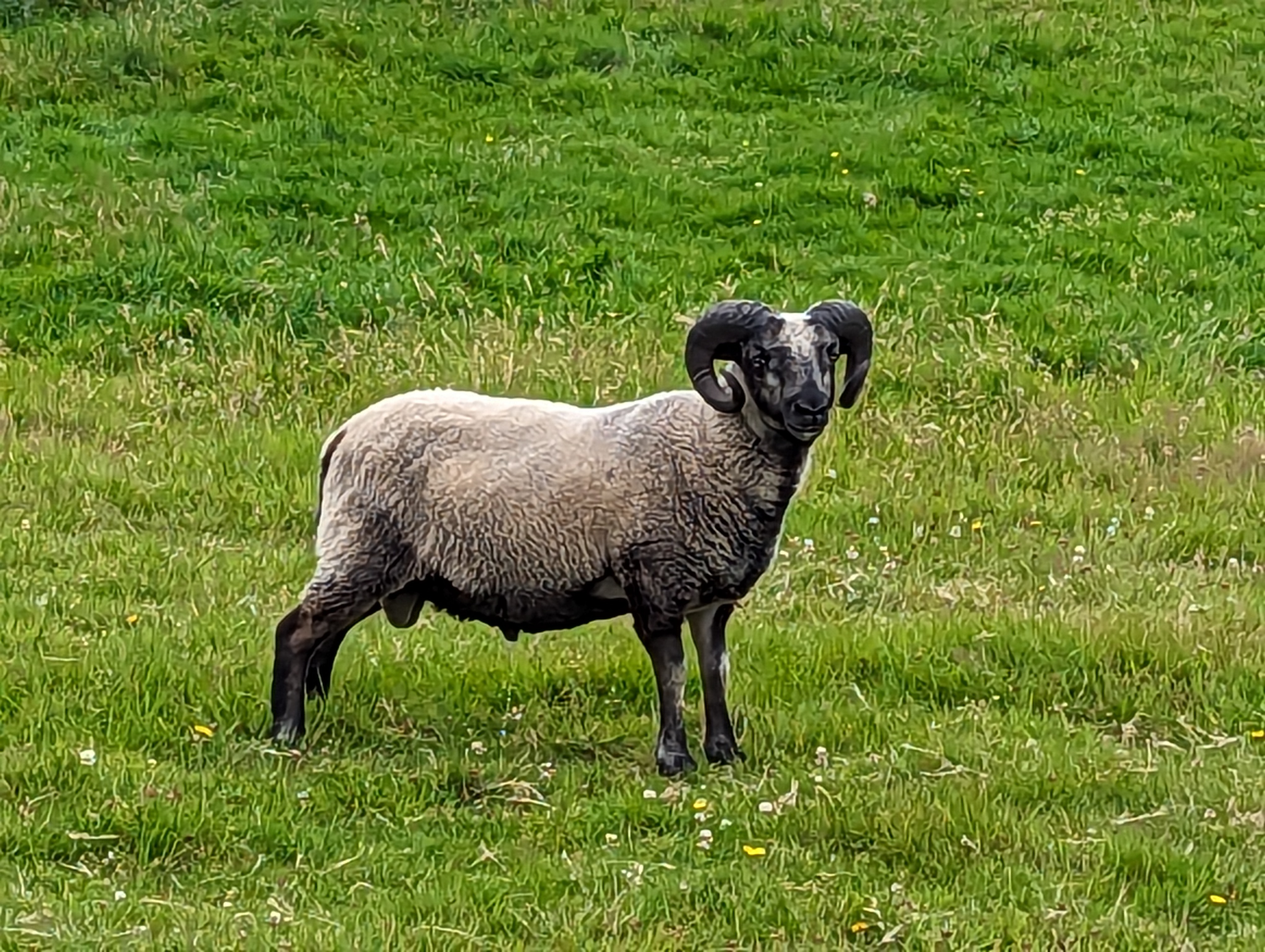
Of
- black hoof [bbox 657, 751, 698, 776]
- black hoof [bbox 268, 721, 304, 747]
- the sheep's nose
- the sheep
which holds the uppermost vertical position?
the sheep's nose

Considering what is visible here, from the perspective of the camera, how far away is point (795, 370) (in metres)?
6.15

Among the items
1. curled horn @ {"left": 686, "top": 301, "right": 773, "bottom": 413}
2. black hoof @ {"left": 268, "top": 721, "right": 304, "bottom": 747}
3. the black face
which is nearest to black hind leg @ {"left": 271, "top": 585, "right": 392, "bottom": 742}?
black hoof @ {"left": 268, "top": 721, "right": 304, "bottom": 747}

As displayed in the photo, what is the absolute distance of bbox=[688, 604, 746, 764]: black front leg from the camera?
6594 millimetres

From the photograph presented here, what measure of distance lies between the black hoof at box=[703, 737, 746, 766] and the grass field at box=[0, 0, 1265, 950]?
0.28 feet

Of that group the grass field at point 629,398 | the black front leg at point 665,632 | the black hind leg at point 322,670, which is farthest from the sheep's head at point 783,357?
the black hind leg at point 322,670

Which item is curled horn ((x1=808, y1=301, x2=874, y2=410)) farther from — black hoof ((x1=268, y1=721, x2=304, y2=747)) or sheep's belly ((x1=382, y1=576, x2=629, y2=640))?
black hoof ((x1=268, y1=721, x2=304, y2=747))

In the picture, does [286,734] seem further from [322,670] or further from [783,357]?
[783,357]

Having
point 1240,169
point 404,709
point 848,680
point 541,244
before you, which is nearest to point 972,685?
point 848,680

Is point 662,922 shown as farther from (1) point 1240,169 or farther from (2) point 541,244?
(1) point 1240,169

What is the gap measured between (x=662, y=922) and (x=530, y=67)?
44.9 feet

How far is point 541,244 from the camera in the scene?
14148 mm

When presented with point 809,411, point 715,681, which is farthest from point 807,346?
point 715,681

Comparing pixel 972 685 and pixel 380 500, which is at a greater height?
pixel 380 500

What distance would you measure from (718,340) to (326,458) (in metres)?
1.54
